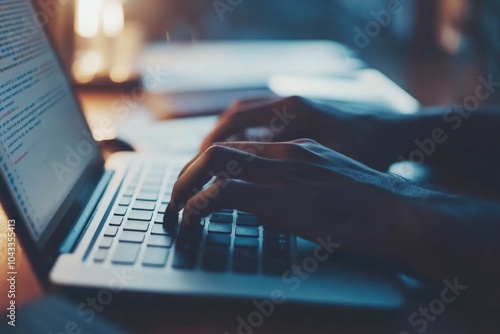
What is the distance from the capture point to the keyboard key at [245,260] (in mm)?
483

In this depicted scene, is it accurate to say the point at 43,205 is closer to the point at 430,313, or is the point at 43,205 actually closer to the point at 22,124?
the point at 22,124

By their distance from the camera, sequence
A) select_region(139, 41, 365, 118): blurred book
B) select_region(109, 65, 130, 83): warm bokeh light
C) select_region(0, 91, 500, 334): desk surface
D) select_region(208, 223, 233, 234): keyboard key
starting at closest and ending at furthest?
select_region(0, 91, 500, 334): desk surface
select_region(208, 223, 233, 234): keyboard key
select_region(139, 41, 365, 118): blurred book
select_region(109, 65, 130, 83): warm bokeh light

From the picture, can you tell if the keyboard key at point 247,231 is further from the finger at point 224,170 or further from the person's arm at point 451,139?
the person's arm at point 451,139

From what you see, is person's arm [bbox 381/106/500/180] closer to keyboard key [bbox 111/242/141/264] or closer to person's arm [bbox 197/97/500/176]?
person's arm [bbox 197/97/500/176]

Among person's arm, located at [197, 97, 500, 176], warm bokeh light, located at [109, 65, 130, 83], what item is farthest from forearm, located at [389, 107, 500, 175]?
warm bokeh light, located at [109, 65, 130, 83]

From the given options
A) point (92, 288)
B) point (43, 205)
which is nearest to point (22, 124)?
point (43, 205)

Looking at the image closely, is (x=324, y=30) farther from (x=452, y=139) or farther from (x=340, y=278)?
(x=340, y=278)

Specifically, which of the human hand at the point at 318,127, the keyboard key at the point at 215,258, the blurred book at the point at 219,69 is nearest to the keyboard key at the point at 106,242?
the keyboard key at the point at 215,258

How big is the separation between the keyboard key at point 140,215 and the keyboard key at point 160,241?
0.05 metres

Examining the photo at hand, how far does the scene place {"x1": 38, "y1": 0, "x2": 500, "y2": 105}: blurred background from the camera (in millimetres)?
1274

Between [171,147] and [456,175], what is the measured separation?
17.6 inches

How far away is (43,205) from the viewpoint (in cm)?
53

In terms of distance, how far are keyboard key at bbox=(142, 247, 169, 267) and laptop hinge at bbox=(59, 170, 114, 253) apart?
0.08 metres

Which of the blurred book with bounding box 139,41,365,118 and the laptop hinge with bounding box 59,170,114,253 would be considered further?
the blurred book with bounding box 139,41,365,118
